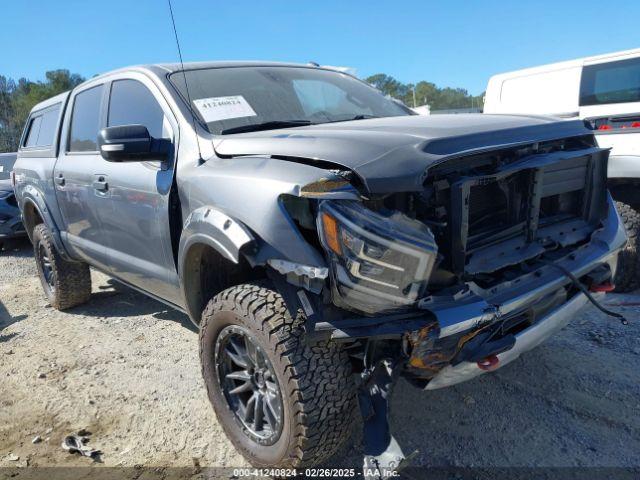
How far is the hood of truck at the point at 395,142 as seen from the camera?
76.6 inches

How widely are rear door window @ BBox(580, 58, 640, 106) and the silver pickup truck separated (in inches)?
120

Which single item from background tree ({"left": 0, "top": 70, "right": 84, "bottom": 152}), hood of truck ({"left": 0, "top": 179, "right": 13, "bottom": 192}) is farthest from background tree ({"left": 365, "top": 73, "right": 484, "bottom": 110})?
hood of truck ({"left": 0, "top": 179, "right": 13, "bottom": 192})

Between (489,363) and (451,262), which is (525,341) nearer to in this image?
(489,363)

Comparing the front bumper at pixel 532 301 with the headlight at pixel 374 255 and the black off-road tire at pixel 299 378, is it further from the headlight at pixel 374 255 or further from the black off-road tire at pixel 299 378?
the black off-road tire at pixel 299 378

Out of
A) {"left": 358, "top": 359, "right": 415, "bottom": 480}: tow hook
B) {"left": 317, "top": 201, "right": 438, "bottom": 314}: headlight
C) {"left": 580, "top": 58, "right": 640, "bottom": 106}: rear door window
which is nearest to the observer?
{"left": 317, "top": 201, "right": 438, "bottom": 314}: headlight

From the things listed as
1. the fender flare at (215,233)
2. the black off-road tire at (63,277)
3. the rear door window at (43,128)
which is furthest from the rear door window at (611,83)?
the black off-road tire at (63,277)

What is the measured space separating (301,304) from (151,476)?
A: 1.26 meters

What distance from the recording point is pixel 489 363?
2096 mm

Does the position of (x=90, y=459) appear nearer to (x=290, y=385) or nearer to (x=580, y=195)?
(x=290, y=385)

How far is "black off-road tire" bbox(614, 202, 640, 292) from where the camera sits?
3.81 m

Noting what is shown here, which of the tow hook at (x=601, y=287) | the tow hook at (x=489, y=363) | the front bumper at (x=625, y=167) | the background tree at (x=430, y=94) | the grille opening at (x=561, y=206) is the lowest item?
the background tree at (x=430, y=94)

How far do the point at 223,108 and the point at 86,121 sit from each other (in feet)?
5.46

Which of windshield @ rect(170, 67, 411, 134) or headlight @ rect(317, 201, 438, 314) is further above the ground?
windshield @ rect(170, 67, 411, 134)

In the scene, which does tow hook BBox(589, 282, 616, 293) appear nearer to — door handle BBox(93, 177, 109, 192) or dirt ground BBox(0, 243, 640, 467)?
dirt ground BBox(0, 243, 640, 467)
